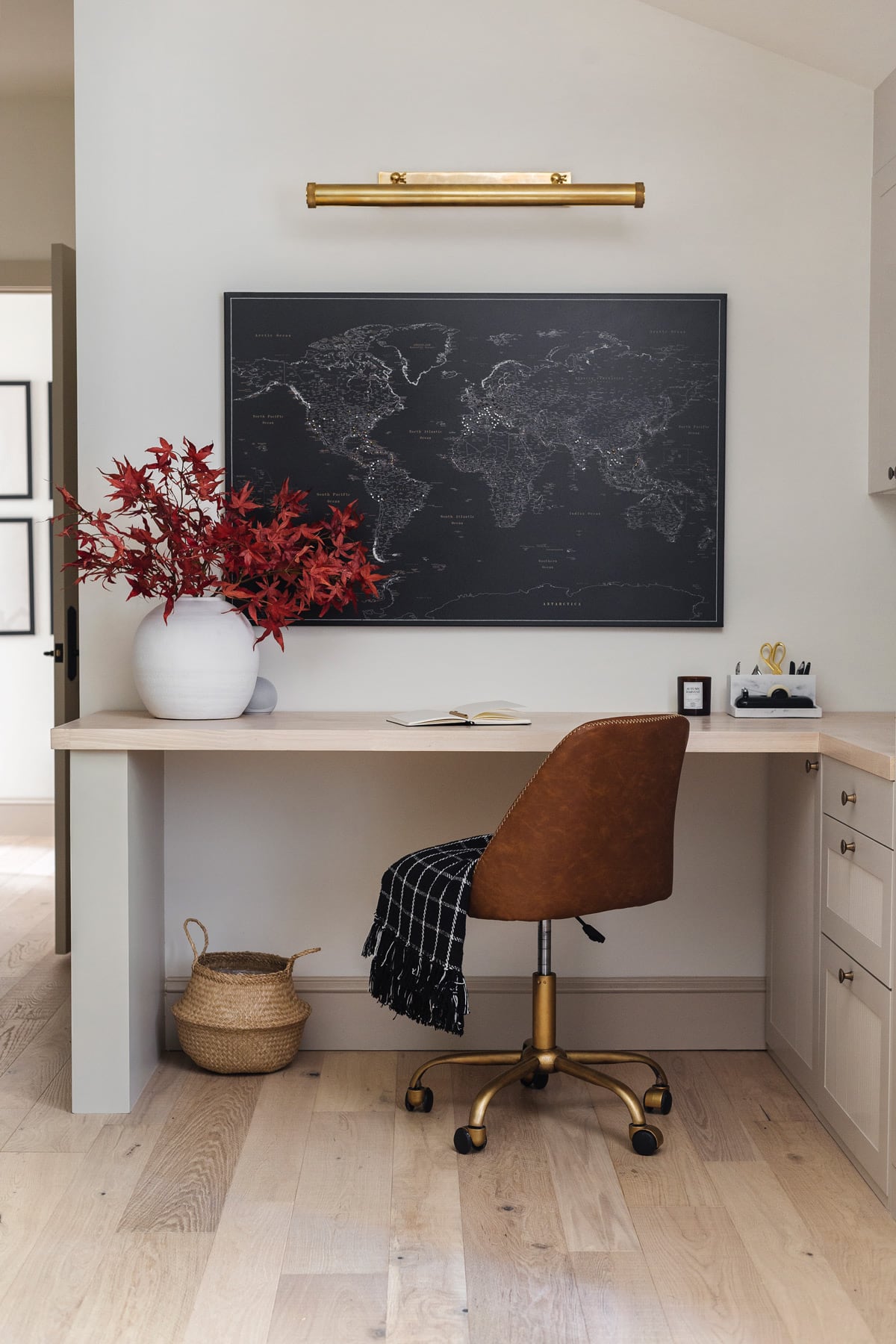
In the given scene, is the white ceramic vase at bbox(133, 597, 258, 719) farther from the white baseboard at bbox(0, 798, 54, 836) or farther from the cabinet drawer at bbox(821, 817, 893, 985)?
the white baseboard at bbox(0, 798, 54, 836)

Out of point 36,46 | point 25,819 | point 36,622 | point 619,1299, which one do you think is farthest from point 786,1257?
point 36,622

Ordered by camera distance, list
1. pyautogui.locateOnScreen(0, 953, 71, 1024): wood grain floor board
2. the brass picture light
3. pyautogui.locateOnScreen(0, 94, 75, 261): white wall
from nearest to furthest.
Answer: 1. the brass picture light
2. pyautogui.locateOnScreen(0, 953, 71, 1024): wood grain floor board
3. pyautogui.locateOnScreen(0, 94, 75, 261): white wall

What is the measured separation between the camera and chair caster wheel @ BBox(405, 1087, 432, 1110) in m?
2.54

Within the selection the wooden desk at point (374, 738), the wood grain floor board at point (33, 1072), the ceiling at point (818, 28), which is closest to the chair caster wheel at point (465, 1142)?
the wooden desk at point (374, 738)

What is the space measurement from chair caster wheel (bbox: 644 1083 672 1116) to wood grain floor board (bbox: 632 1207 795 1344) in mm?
409

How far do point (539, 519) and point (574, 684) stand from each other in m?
0.44

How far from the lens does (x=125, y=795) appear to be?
8.25ft

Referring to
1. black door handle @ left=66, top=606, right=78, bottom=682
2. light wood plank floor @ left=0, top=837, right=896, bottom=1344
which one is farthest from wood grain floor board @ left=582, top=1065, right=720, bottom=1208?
black door handle @ left=66, top=606, right=78, bottom=682

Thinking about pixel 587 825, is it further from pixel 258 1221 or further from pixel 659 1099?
pixel 258 1221

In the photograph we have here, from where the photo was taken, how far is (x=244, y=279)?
114 inches

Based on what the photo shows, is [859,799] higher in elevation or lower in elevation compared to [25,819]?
higher

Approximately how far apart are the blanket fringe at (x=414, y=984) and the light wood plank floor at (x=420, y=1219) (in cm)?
27

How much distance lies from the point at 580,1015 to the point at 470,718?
0.94 meters

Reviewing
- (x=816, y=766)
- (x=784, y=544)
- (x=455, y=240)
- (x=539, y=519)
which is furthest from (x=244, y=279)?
(x=816, y=766)
